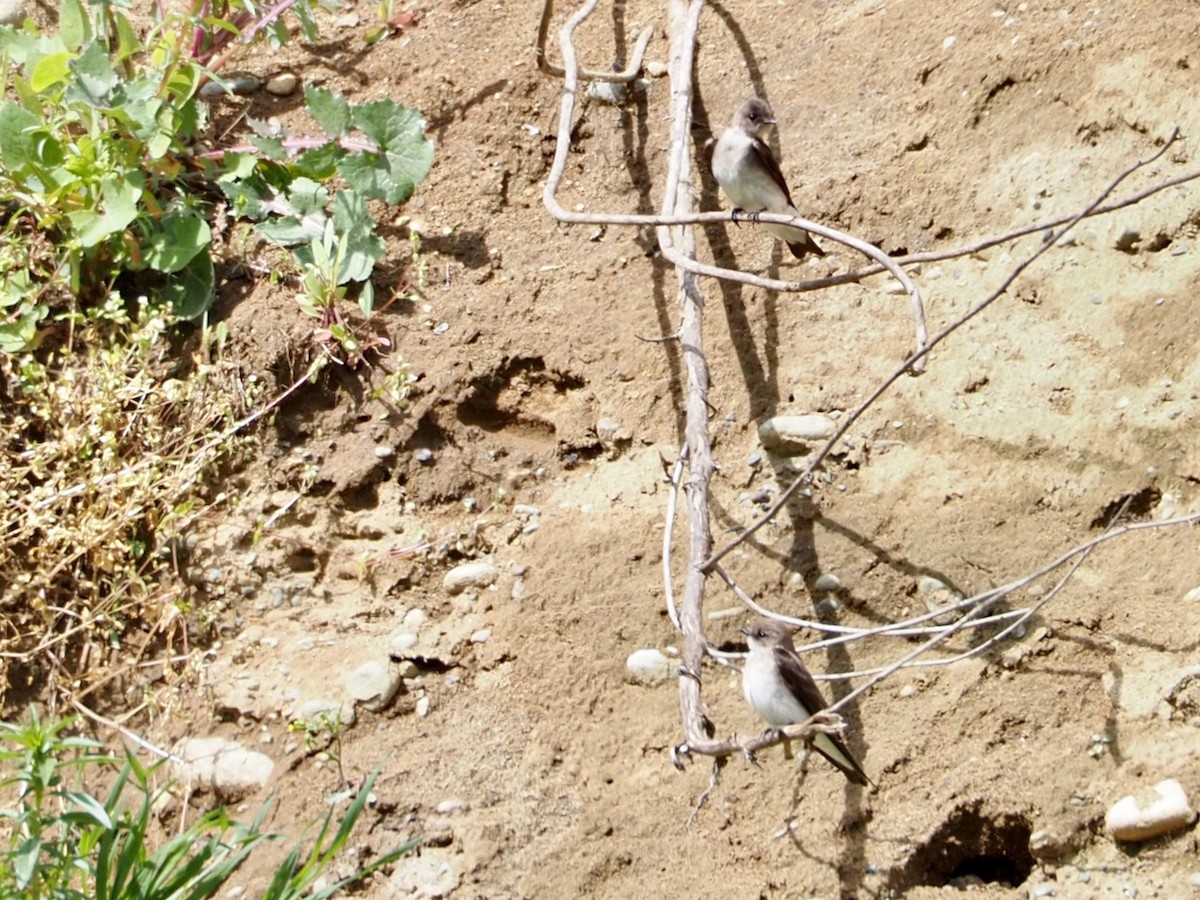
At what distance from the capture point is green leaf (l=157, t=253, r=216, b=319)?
16.9 ft

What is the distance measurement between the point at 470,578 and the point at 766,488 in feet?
3.39

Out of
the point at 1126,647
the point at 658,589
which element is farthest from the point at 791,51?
the point at 1126,647

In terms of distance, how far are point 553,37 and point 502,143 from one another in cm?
63

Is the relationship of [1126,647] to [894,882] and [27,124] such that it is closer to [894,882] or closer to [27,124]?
[894,882]

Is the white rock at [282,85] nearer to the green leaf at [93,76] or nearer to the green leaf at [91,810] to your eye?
the green leaf at [93,76]

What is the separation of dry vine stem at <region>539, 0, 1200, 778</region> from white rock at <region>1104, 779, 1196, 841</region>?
55 centimetres

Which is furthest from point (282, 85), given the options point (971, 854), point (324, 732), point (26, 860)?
point (971, 854)

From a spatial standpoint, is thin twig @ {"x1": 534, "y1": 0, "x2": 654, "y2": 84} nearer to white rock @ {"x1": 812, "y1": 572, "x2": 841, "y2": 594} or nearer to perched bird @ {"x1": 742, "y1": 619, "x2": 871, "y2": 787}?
white rock @ {"x1": 812, "y1": 572, "x2": 841, "y2": 594}

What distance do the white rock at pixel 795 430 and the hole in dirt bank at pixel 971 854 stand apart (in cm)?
136

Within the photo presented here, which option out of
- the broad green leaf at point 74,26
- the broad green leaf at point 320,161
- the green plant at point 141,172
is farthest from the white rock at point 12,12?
the broad green leaf at point 320,161

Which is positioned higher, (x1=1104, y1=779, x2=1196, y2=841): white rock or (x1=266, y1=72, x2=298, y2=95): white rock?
(x1=266, y1=72, x2=298, y2=95): white rock

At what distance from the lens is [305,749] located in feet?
14.0

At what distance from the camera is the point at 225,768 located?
168 inches

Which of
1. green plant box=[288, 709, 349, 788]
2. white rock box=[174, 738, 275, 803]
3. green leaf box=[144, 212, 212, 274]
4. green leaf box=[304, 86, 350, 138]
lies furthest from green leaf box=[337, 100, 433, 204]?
white rock box=[174, 738, 275, 803]
